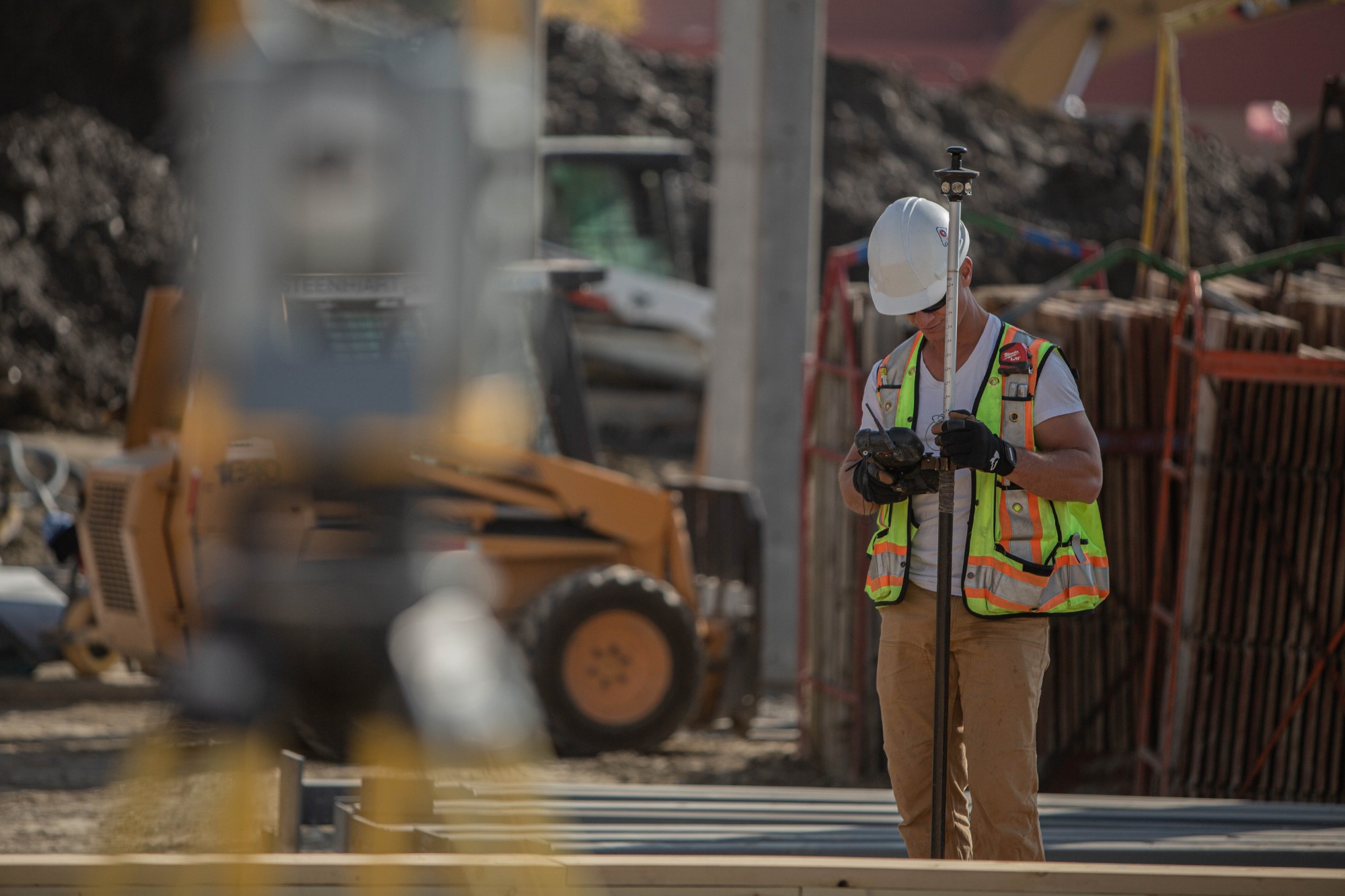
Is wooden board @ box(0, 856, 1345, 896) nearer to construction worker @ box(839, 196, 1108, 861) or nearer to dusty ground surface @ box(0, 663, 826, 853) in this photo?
construction worker @ box(839, 196, 1108, 861)

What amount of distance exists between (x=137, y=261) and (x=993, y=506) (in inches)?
792

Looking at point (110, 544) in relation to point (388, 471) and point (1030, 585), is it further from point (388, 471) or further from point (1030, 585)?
point (1030, 585)

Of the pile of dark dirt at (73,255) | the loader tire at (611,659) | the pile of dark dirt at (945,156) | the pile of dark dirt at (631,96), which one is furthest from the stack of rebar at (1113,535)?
the pile of dark dirt at (945,156)

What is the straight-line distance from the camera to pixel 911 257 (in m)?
3.97

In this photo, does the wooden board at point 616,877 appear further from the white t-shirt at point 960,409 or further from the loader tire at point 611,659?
the loader tire at point 611,659

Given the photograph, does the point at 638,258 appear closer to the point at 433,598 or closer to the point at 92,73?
the point at 92,73

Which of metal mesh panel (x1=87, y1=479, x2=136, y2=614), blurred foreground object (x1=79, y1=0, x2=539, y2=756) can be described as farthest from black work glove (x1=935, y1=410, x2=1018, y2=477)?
metal mesh panel (x1=87, y1=479, x2=136, y2=614)

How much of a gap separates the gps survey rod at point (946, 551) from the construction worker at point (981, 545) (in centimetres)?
7

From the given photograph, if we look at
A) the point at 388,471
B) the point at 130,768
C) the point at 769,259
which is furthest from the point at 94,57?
the point at 388,471

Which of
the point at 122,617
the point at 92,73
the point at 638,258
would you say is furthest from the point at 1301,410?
the point at 92,73

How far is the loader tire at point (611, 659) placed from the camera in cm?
842

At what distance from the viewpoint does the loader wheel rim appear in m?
8.52

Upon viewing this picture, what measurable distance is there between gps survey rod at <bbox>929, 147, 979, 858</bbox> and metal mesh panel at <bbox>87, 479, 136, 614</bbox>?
508 centimetres

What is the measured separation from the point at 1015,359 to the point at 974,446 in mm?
335
